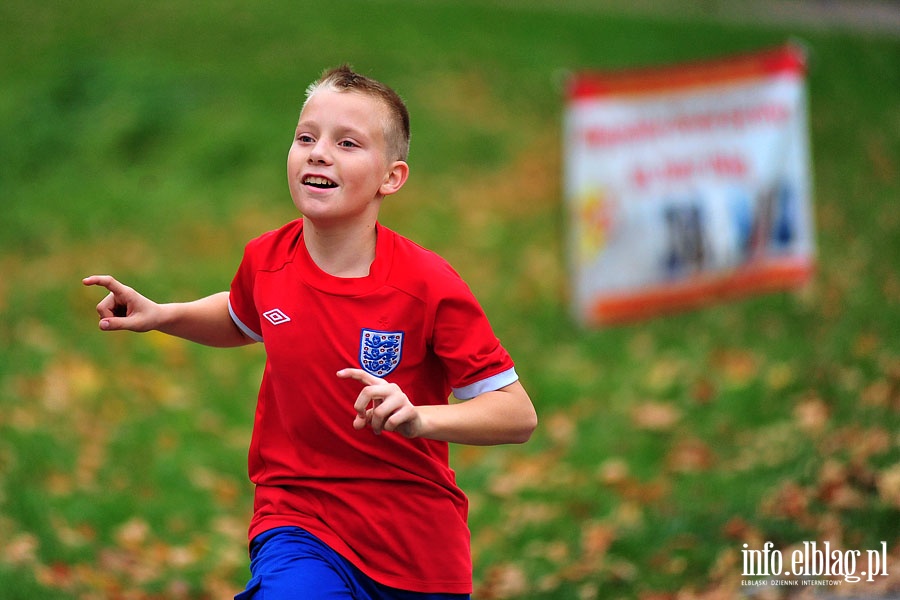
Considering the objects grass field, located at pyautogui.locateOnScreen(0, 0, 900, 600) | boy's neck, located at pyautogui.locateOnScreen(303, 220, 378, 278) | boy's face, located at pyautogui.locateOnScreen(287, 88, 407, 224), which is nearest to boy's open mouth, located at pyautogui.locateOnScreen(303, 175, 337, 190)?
boy's face, located at pyautogui.locateOnScreen(287, 88, 407, 224)

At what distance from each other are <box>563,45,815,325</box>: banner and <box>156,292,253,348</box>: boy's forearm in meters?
6.17

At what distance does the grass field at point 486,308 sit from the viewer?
6078mm

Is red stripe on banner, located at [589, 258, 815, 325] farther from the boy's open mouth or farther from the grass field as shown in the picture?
the boy's open mouth

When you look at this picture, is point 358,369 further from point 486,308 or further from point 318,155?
point 486,308

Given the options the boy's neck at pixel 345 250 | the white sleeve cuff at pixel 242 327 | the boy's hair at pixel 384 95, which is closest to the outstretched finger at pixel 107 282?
the white sleeve cuff at pixel 242 327

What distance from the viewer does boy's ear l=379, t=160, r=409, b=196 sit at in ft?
10.3

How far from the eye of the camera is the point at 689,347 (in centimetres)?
880

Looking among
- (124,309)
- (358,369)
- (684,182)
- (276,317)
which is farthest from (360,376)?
(684,182)

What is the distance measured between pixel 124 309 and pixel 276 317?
51cm

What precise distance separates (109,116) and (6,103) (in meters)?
1.19

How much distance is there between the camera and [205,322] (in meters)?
3.41

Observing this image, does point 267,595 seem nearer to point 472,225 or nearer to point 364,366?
point 364,366

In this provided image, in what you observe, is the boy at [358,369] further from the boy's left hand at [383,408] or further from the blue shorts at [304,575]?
the boy's left hand at [383,408]

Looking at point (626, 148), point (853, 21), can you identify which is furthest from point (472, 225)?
point (853, 21)
